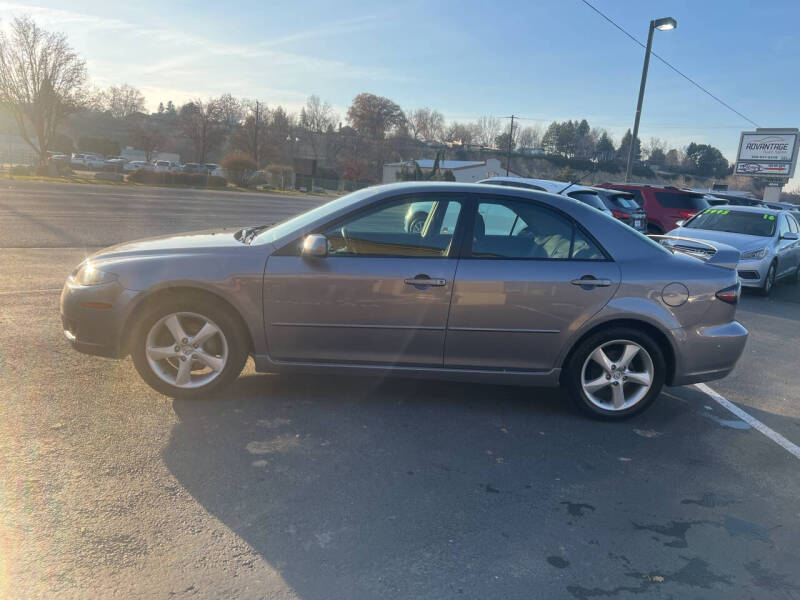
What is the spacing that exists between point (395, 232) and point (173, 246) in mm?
1620

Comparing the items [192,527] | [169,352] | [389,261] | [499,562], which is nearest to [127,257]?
[169,352]

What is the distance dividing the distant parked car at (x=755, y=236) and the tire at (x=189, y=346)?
9.19 meters

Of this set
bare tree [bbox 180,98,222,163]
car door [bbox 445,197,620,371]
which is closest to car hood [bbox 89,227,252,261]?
car door [bbox 445,197,620,371]

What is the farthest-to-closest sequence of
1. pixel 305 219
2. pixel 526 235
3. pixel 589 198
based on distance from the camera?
pixel 589 198
pixel 305 219
pixel 526 235

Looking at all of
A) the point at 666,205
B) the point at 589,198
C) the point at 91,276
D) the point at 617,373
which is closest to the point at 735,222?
the point at 589,198

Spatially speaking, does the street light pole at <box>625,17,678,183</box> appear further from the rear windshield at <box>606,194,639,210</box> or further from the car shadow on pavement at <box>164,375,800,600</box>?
the car shadow on pavement at <box>164,375,800,600</box>

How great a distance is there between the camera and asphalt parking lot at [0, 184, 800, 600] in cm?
252

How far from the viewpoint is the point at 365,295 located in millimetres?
4004

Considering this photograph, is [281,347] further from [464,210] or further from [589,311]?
[589,311]

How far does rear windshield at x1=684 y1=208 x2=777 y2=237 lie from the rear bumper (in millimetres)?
8260

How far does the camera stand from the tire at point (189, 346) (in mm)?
4043

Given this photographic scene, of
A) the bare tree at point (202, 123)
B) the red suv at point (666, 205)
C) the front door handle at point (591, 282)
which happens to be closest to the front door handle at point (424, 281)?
the front door handle at point (591, 282)

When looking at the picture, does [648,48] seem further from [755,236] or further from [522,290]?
[522,290]

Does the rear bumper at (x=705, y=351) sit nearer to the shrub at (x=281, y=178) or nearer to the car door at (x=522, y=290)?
the car door at (x=522, y=290)
